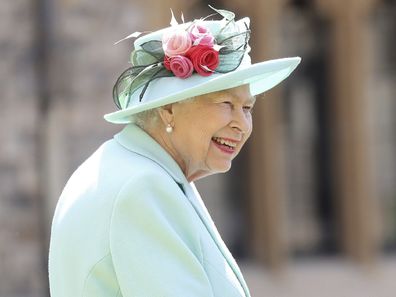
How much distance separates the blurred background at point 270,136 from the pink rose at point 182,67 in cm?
443

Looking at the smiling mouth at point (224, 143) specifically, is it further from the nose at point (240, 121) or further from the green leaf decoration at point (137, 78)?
the green leaf decoration at point (137, 78)

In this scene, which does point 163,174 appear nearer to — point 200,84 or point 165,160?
point 165,160

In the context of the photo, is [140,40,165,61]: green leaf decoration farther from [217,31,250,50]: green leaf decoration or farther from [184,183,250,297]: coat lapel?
[184,183,250,297]: coat lapel

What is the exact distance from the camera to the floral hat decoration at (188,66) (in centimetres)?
252

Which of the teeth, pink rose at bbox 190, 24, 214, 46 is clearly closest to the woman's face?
the teeth

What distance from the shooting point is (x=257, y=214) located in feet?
24.9

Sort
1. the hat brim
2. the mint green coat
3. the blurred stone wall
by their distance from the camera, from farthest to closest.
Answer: the blurred stone wall < the hat brim < the mint green coat

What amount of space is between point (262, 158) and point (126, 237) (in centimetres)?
518

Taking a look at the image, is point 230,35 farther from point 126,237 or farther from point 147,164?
point 126,237

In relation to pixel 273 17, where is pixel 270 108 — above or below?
below

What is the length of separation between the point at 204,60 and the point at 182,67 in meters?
0.05

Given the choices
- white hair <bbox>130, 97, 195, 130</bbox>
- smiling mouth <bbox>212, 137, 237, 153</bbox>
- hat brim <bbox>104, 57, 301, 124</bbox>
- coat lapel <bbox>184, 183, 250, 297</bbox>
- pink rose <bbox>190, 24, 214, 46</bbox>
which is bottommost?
coat lapel <bbox>184, 183, 250, 297</bbox>

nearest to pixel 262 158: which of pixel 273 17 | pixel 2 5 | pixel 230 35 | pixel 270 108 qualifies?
pixel 270 108

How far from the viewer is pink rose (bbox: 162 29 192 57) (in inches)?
103
